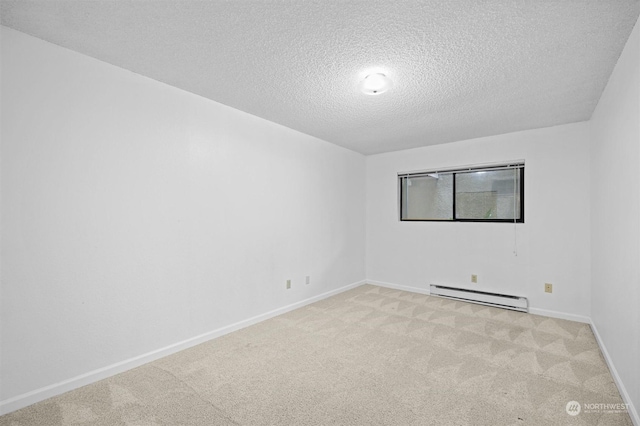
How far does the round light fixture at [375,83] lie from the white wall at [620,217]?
4.72 feet

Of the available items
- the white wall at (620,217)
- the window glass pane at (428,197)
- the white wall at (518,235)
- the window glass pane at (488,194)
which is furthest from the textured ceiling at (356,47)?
the window glass pane at (428,197)

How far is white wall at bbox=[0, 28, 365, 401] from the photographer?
72.7 inches

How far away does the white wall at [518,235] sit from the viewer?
11.2 feet

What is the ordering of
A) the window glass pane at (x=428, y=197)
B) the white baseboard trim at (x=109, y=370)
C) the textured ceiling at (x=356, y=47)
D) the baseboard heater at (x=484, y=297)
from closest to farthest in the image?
the textured ceiling at (x=356, y=47)
the white baseboard trim at (x=109, y=370)
the baseboard heater at (x=484, y=297)
the window glass pane at (x=428, y=197)

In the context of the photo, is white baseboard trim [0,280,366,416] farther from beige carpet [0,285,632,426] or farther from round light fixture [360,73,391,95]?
round light fixture [360,73,391,95]

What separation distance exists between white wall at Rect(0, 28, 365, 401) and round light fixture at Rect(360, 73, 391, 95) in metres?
1.46

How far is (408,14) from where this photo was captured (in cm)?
161

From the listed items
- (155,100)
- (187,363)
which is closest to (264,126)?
(155,100)

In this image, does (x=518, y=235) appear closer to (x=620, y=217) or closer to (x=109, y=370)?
(x=620, y=217)

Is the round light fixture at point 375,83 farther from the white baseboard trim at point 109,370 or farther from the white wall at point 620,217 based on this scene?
the white baseboard trim at point 109,370

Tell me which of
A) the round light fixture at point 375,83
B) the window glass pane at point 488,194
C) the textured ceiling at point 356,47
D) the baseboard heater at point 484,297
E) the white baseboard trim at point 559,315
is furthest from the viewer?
the window glass pane at point 488,194

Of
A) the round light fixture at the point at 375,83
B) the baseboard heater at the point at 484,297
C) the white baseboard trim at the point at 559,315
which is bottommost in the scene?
the white baseboard trim at the point at 559,315

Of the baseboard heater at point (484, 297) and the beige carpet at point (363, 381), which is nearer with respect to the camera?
the beige carpet at point (363, 381)

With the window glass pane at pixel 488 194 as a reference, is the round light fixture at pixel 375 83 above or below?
above
